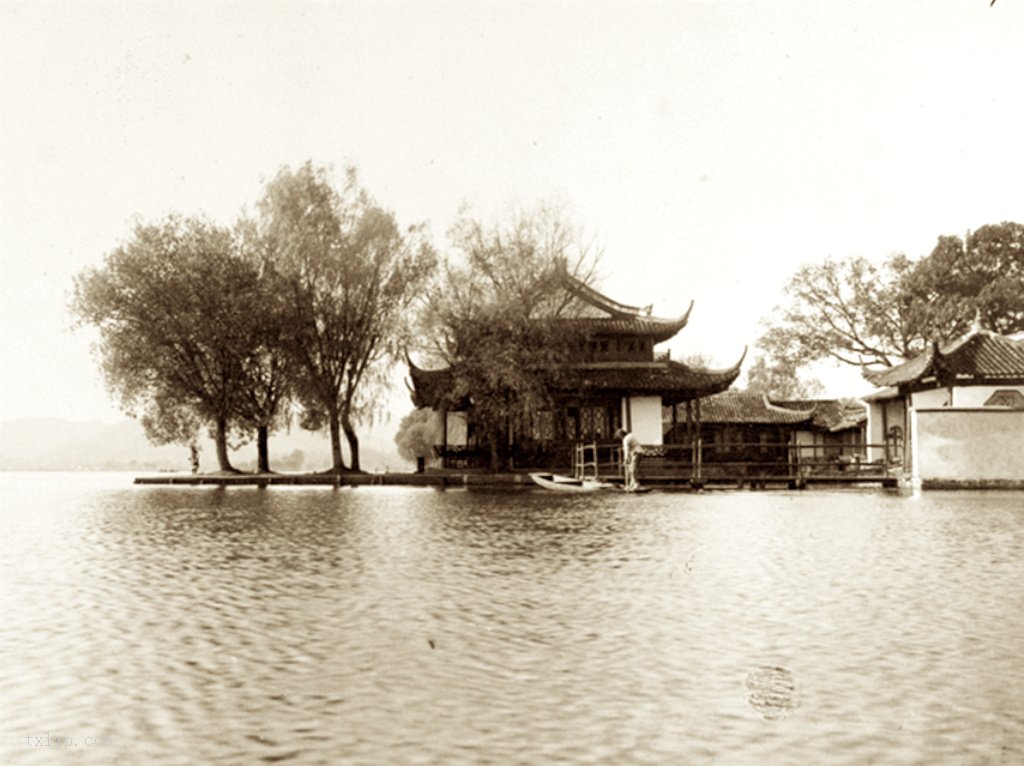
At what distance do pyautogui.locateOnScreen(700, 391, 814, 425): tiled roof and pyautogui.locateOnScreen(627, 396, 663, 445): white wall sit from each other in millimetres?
10080

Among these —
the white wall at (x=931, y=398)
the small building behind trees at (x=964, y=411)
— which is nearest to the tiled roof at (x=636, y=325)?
the small building behind trees at (x=964, y=411)

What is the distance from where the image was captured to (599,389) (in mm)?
40719

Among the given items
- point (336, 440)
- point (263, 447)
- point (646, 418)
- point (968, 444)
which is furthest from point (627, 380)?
point (263, 447)

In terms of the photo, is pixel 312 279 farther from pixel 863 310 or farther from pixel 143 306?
pixel 863 310

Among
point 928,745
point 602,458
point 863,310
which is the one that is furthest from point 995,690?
point 863,310

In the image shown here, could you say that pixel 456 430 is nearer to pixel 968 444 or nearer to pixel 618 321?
pixel 618 321

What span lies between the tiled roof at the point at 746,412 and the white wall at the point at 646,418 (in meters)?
10.1

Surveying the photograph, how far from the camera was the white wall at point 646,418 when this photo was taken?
41375mm

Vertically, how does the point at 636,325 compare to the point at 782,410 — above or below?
above

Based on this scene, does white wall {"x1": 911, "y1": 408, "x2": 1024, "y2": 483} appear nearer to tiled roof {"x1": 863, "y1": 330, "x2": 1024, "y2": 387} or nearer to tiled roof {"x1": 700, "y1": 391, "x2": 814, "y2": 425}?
tiled roof {"x1": 863, "y1": 330, "x2": 1024, "y2": 387}

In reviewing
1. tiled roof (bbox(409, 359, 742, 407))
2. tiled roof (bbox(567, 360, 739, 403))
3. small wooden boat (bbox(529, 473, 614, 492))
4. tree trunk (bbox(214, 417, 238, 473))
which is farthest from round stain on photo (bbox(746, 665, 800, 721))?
tree trunk (bbox(214, 417, 238, 473))

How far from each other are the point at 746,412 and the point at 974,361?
18613 mm

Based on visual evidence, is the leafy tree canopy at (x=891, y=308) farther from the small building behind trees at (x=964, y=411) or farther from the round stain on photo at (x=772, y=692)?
the round stain on photo at (x=772, y=692)

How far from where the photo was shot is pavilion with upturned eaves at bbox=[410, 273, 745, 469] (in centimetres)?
4003
